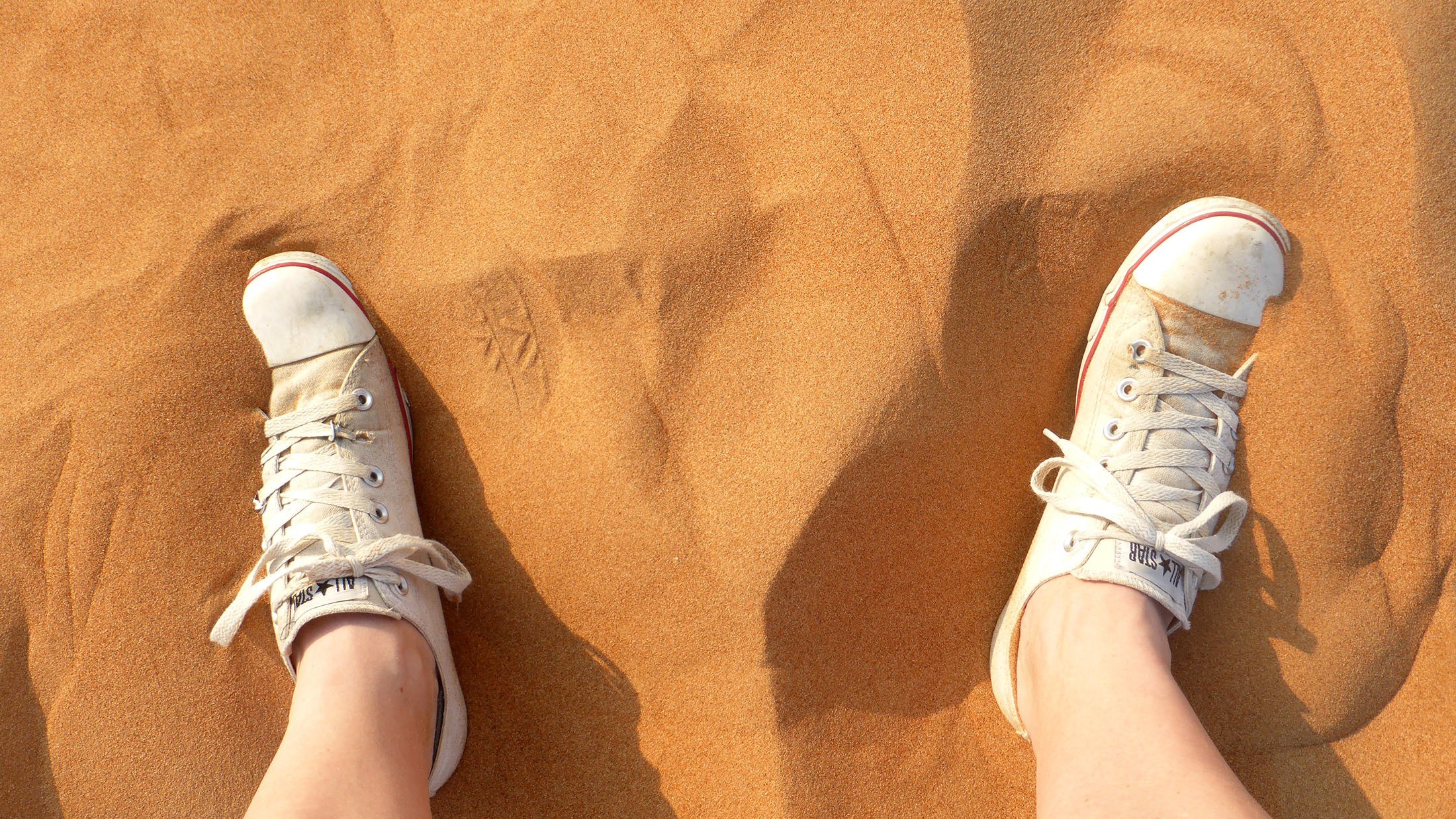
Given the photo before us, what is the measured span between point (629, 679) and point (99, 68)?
6.62 ft

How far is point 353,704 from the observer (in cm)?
172

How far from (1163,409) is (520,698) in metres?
1.69

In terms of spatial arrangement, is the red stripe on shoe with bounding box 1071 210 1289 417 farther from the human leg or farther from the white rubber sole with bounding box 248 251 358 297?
the white rubber sole with bounding box 248 251 358 297

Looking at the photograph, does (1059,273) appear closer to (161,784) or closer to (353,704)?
(353,704)

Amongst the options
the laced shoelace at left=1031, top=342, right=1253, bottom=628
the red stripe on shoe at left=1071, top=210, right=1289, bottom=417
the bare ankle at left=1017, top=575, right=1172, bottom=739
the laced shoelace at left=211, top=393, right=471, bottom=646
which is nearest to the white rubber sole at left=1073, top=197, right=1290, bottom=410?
the red stripe on shoe at left=1071, top=210, right=1289, bottom=417

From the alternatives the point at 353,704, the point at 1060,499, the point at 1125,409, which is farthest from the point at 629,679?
the point at 1125,409

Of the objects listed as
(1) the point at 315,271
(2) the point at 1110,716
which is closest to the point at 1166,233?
(2) the point at 1110,716

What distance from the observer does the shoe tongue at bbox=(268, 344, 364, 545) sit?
6.65 ft

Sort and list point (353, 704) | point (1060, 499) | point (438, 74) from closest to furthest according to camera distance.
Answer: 1. point (353, 704)
2. point (1060, 499)
3. point (438, 74)

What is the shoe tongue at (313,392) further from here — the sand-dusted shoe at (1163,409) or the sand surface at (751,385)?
A: the sand-dusted shoe at (1163,409)

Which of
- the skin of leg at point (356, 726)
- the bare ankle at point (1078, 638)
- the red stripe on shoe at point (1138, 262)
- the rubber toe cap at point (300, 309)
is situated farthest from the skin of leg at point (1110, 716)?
the rubber toe cap at point (300, 309)

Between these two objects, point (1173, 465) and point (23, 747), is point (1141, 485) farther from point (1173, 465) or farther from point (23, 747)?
point (23, 747)

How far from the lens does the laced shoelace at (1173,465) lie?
6.25 ft

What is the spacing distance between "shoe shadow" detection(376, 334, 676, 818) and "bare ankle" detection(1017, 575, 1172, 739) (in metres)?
0.89
